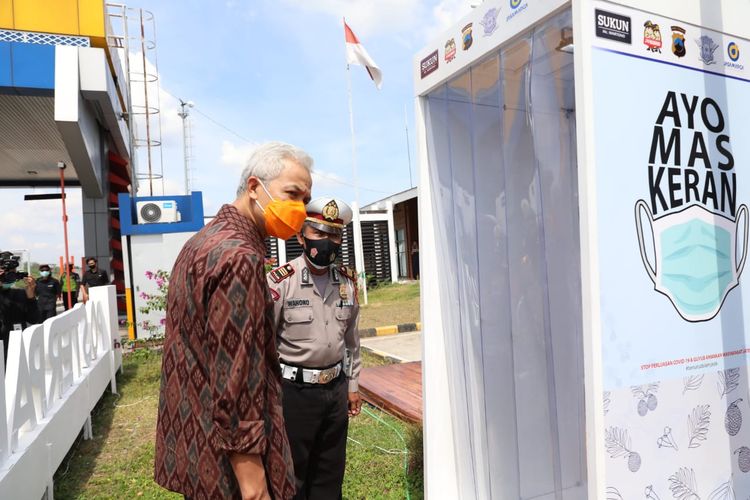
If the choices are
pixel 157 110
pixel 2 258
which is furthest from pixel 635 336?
pixel 157 110

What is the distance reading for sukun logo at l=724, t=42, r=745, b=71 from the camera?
82.1 inches

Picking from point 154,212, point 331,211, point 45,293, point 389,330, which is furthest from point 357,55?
point 331,211

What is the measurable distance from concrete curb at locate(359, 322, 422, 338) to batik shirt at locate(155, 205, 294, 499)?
7802mm

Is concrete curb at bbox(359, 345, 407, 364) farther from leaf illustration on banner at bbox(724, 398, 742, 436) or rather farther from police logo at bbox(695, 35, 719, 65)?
police logo at bbox(695, 35, 719, 65)

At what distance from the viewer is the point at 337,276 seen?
9.57 feet

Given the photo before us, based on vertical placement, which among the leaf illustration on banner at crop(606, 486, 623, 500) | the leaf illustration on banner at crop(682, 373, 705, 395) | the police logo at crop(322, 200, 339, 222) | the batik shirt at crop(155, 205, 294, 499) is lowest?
the leaf illustration on banner at crop(606, 486, 623, 500)

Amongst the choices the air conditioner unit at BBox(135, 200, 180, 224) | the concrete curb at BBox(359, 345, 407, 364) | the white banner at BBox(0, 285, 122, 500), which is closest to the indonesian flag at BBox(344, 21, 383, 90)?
the air conditioner unit at BBox(135, 200, 180, 224)

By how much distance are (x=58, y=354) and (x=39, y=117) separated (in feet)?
28.5

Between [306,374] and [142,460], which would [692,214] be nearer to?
[306,374]

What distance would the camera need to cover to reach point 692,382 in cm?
195

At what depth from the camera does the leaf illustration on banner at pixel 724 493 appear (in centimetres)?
201

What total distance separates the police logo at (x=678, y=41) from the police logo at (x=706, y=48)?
0.08 m

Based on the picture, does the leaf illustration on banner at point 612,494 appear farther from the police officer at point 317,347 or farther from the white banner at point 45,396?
the white banner at point 45,396

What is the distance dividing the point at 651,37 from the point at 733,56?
0.48 m
